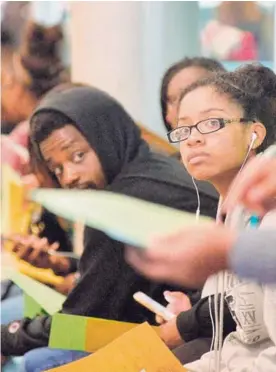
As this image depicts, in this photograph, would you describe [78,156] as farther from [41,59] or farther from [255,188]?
[255,188]

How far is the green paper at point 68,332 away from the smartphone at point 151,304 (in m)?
0.10

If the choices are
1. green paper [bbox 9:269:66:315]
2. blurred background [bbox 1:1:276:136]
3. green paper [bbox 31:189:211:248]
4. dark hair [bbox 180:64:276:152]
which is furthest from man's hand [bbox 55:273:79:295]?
dark hair [bbox 180:64:276:152]

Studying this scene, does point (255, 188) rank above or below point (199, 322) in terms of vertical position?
above

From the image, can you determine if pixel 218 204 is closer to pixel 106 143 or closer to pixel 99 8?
pixel 106 143

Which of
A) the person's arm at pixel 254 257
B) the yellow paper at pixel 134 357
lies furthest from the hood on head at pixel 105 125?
the person's arm at pixel 254 257

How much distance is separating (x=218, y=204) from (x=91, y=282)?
27cm

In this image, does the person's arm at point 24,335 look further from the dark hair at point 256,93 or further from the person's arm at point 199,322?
the dark hair at point 256,93

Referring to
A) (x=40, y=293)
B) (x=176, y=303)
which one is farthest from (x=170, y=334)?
(x=40, y=293)

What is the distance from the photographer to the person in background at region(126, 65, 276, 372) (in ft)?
2.94

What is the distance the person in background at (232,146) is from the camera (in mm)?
897

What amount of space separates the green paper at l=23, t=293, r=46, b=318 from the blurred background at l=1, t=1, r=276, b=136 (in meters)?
0.38

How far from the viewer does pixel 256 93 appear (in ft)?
3.10

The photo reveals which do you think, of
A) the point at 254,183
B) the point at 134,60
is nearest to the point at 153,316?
the point at 254,183

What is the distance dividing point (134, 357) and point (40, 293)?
0.76ft
